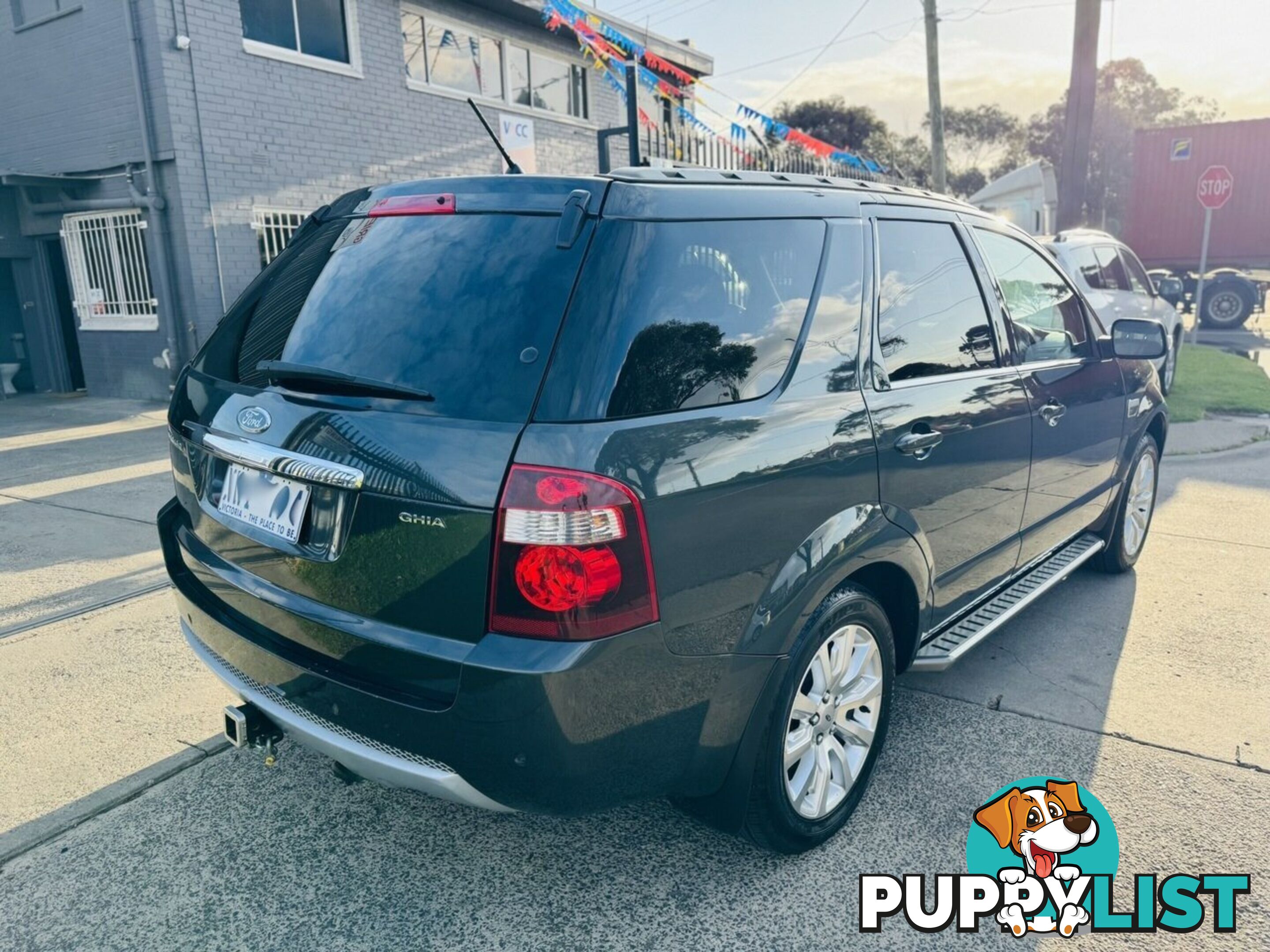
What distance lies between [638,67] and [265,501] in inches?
505

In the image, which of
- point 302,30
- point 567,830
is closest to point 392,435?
point 567,830

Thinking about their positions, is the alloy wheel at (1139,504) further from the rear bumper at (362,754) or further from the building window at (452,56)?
the building window at (452,56)

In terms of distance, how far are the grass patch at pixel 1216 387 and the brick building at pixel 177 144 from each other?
8775 millimetres

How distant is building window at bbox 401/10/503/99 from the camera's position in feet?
42.8

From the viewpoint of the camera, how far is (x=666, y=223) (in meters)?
2.27

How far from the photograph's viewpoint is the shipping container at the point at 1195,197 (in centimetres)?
2006

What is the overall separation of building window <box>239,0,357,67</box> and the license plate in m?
10.3

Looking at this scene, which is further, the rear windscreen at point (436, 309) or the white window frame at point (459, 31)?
the white window frame at point (459, 31)

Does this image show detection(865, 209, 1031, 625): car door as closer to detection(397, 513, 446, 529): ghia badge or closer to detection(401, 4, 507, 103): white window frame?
detection(397, 513, 446, 529): ghia badge

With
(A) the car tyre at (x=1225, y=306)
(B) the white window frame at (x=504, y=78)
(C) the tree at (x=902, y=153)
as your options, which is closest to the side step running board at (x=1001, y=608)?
(B) the white window frame at (x=504, y=78)

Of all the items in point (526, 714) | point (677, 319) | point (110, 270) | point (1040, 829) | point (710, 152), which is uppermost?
point (710, 152)

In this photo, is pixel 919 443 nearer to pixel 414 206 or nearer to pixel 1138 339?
pixel 414 206

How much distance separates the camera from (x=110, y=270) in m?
11.6

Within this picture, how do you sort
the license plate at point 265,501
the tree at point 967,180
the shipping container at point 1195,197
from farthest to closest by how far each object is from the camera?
the tree at point 967,180 < the shipping container at point 1195,197 < the license plate at point 265,501
